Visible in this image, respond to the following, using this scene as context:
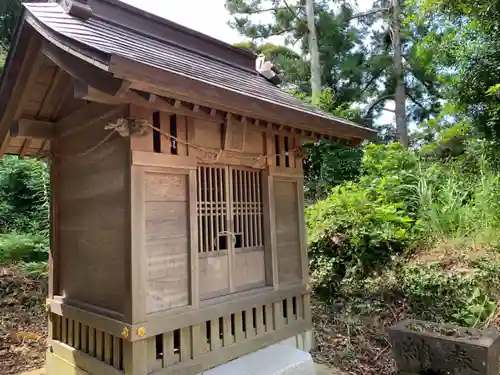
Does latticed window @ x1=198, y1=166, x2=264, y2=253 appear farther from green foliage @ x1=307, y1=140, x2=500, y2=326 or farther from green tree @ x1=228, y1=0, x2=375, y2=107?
green tree @ x1=228, y1=0, x2=375, y2=107

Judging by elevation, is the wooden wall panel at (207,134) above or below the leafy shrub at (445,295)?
above

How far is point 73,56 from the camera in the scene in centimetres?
281

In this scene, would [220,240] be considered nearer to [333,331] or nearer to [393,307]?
[333,331]

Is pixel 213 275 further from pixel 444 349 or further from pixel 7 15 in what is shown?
pixel 7 15

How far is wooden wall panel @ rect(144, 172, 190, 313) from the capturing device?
3.20 metres

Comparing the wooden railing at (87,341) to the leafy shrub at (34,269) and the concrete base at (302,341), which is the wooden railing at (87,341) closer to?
the concrete base at (302,341)

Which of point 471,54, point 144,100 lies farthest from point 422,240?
point 144,100

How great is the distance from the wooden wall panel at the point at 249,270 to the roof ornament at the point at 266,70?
2950 millimetres

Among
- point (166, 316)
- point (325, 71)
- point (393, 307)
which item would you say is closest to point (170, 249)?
point (166, 316)

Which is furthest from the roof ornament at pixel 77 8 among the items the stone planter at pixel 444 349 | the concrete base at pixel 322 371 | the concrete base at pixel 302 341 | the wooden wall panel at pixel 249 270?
the stone planter at pixel 444 349

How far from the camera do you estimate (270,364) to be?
3.72m

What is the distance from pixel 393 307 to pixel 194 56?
15.1 ft

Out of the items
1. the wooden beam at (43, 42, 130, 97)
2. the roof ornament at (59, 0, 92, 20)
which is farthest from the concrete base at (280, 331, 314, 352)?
the roof ornament at (59, 0, 92, 20)

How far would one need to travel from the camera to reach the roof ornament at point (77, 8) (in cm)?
360
